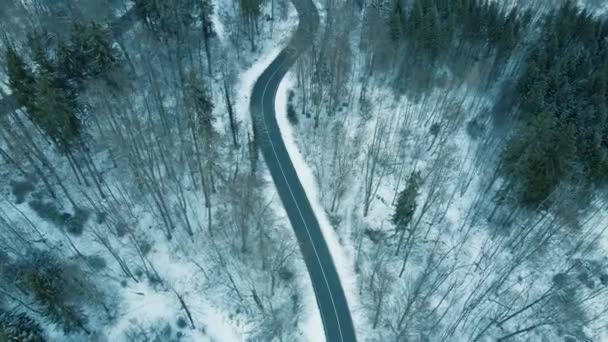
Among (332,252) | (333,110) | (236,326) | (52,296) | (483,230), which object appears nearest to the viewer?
(52,296)

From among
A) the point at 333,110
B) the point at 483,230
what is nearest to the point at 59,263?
the point at 333,110

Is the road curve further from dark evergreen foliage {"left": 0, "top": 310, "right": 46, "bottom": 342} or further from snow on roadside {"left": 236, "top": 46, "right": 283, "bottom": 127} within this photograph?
dark evergreen foliage {"left": 0, "top": 310, "right": 46, "bottom": 342}

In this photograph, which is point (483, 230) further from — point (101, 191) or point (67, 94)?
point (67, 94)

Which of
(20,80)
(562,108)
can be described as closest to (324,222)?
(562,108)

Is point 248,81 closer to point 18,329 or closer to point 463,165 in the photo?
point 463,165

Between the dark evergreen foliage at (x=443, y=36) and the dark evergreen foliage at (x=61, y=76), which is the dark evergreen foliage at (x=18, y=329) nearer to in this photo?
the dark evergreen foliage at (x=61, y=76)

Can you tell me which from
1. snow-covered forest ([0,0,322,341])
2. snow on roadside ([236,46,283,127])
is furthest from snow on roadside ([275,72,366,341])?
snow on roadside ([236,46,283,127])
